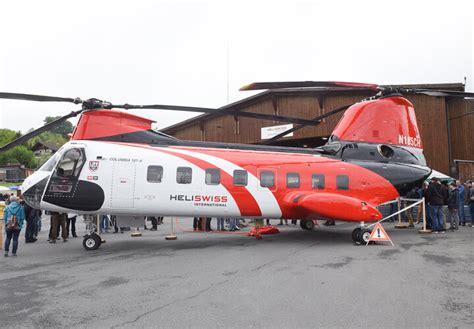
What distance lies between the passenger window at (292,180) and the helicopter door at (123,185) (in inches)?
198

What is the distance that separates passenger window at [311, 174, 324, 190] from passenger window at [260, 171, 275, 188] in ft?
4.70

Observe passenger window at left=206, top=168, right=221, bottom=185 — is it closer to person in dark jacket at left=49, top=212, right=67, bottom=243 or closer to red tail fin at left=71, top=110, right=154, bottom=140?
red tail fin at left=71, top=110, right=154, bottom=140

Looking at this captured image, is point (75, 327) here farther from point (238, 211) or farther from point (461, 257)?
point (461, 257)

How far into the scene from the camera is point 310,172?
1187 cm

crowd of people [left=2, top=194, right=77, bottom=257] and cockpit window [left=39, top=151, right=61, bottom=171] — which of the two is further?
cockpit window [left=39, top=151, right=61, bottom=171]

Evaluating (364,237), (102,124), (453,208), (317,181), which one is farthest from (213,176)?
(453,208)

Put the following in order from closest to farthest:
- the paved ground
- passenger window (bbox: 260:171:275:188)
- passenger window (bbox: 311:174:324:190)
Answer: the paved ground → passenger window (bbox: 260:171:275:188) → passenger window (bbox: 311:174:324:190)

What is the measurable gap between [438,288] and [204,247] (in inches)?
257

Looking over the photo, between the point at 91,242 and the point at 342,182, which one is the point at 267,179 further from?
the point at 91,242

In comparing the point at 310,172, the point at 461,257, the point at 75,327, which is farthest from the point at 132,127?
the point at 461,257

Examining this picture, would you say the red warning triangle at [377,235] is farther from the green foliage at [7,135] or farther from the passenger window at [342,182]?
the green foliage at [7,135]

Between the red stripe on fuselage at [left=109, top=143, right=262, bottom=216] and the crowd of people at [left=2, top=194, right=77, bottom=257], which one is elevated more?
the red stripe on fuselage at [left=109, top=143, right=262, bottom=216]

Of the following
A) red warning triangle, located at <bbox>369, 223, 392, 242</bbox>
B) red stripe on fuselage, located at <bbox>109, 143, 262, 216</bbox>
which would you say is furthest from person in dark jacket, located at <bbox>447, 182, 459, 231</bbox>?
red stripe on fuselage, located at <bbox>109, 143, 262, 216</bbox>

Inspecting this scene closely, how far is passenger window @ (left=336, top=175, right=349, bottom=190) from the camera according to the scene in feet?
39.3
